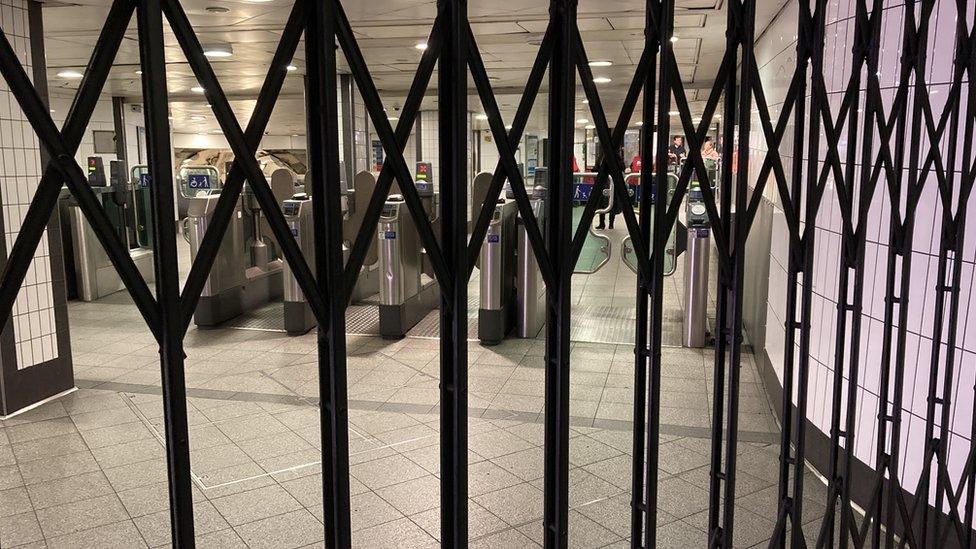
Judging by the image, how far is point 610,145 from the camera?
1145 mm

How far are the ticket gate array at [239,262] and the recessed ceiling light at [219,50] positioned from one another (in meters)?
1.40

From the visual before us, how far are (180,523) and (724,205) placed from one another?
108 cm

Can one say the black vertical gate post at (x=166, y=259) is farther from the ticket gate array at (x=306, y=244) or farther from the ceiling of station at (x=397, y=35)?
the ticket gate array at (x=306, y=244)

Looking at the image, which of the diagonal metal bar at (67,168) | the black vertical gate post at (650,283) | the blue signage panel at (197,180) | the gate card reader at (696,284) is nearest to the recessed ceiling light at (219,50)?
the gate card reader at (696,284)

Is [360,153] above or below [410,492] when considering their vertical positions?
above

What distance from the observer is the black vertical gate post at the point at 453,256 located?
3.28 feet

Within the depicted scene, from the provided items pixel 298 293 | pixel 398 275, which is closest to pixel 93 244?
pixel 298 293

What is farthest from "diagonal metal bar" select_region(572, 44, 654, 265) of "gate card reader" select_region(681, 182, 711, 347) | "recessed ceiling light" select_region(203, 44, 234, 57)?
"recessed ceiling light" select_region(203, 44, 234, 57)

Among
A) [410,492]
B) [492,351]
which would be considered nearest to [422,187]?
[492,351]

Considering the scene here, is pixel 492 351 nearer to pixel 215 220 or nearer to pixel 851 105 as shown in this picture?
pixel 851 105

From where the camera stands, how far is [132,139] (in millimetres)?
13094

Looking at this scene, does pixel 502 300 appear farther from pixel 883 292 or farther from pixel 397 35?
pixel 883 292

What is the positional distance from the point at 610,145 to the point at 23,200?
4.62 metres

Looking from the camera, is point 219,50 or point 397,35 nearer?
point 397,35
